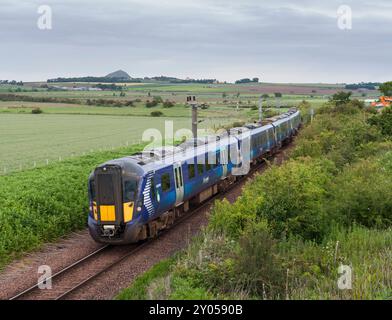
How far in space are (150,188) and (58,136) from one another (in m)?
44.3

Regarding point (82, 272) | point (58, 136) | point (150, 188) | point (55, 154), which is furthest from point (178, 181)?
point (58, 136)

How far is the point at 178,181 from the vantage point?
70.8 ft

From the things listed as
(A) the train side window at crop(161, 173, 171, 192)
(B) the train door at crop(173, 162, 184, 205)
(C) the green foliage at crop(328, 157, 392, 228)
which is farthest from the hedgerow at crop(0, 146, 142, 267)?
(C) the green foliage at crop(328, 157, 392, 228)

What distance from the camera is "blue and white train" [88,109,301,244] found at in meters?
17.9

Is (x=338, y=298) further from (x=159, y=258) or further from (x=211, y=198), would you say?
(x=211, y=198)

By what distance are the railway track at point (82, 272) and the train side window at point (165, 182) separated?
6.16ft

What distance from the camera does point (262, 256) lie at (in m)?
13.0

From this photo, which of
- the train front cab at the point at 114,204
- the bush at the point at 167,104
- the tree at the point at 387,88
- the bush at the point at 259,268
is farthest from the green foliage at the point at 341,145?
the bush at the point at 167,104

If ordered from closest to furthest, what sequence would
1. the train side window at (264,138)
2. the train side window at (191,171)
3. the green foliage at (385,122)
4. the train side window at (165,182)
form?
the train side window at (165,182), the train side window at (191,171), the green foliage at (385,122), the train side window at (264,138)

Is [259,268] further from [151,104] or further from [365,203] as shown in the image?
[151,104]

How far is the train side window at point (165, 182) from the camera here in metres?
20.0

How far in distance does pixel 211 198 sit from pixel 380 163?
8.55m

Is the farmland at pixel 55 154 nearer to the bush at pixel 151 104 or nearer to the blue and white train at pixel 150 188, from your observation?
the bush at pixel 151 104
